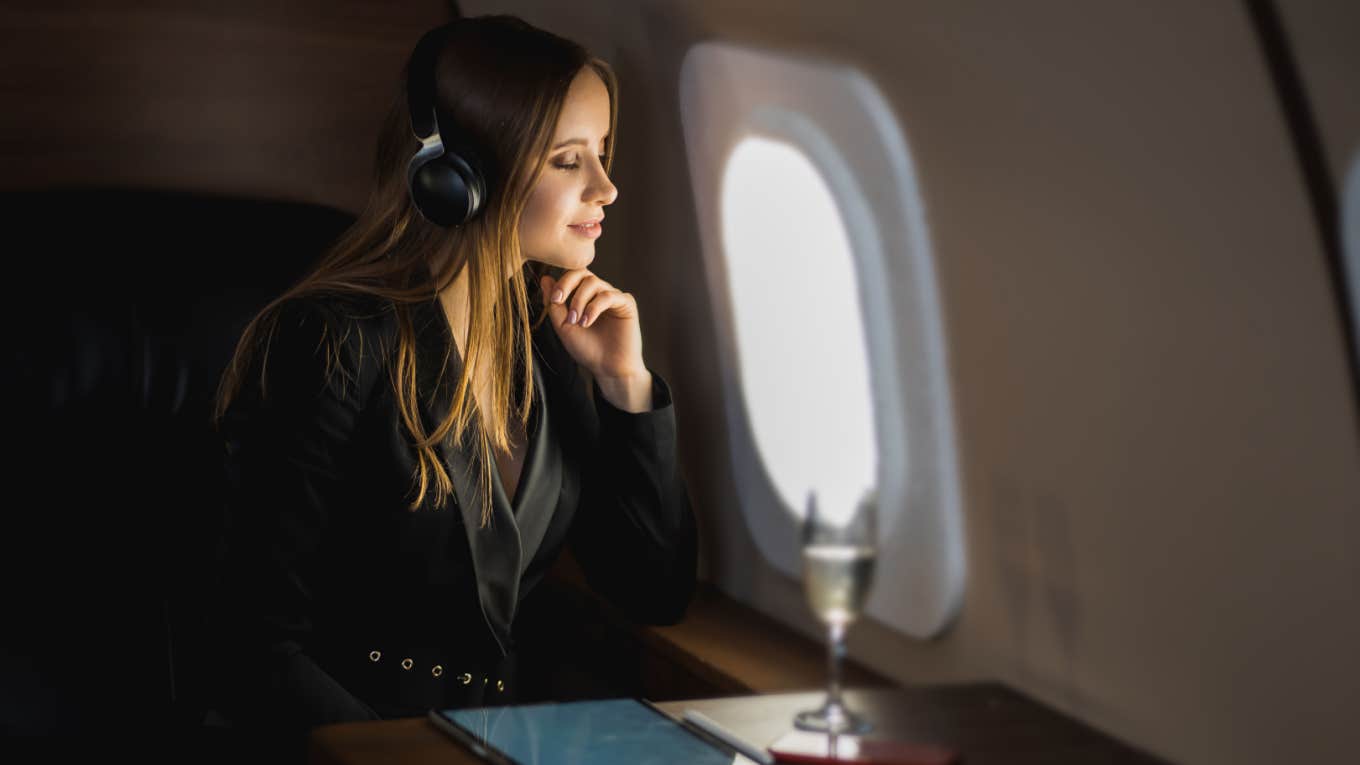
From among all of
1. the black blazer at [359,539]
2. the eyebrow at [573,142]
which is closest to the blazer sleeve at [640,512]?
the black blazer at [359,539]

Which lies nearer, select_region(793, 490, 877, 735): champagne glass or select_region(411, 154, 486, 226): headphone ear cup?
select_region(793, 490, 877, 735): champagne glass

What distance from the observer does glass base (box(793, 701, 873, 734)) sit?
1354 mm

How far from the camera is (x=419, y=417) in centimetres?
179

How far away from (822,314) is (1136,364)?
Result: 23.6 inches

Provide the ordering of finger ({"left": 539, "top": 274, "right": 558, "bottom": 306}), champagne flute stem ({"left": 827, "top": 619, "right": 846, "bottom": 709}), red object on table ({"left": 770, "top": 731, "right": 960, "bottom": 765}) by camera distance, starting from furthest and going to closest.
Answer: finger ({"left": 539, "top": 274, "right": 558, "bottom": 306}) → champagne flute stem ({"left": 827, "top": 619, "right": 846, "bottom": 709}) → red object on table ({"left": 770, "top": 731, "right": 960, "bottom": 765})

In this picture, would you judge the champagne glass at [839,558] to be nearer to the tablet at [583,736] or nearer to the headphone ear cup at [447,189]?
the tablet at [583,736]

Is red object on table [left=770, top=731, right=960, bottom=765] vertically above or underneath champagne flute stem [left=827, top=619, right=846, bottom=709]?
underneath

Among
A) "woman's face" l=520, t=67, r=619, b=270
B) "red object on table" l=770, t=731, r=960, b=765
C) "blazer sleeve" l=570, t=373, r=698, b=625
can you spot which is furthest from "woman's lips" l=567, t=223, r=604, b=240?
"red object on table" l=770, t=731, r=960, b=765

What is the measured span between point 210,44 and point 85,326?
761 millimetres

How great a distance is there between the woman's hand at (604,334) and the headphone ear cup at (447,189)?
0.75ft

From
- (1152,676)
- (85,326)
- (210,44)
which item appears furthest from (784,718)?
(210,44)

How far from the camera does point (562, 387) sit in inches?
79.5

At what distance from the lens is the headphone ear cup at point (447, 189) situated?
174cm

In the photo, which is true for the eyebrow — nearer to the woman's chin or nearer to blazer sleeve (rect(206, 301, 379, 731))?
the woman's chin
